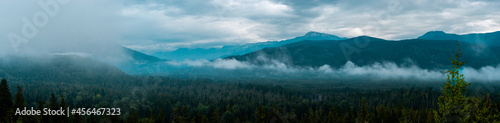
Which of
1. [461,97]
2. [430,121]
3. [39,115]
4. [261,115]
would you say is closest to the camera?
[461,97]

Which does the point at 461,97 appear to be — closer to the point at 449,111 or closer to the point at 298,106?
the point at 449,111

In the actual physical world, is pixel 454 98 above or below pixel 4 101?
above

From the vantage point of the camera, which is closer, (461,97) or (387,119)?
(461,97)

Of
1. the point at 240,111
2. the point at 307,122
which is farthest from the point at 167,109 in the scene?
the point at 307,122

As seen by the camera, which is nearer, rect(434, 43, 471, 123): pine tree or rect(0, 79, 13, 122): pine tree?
rect(434, 43, 471, 123): pine tree

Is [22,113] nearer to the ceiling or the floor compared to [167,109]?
nearer to the ceiling

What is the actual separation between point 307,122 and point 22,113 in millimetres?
99617

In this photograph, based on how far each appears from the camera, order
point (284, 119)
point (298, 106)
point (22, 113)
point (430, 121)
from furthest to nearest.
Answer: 1. point (298, 106)
2. point (284, 119)
3. point (430, 121)
4. point (22, 113)

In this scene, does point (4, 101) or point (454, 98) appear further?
point (4, 101)

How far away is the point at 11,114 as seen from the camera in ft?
205

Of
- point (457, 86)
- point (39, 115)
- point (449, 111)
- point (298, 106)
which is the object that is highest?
point (457, 86)

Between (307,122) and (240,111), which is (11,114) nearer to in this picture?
(307,122)

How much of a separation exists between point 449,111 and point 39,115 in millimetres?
91236

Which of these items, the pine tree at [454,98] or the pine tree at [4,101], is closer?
the pine tree at [454,98]
